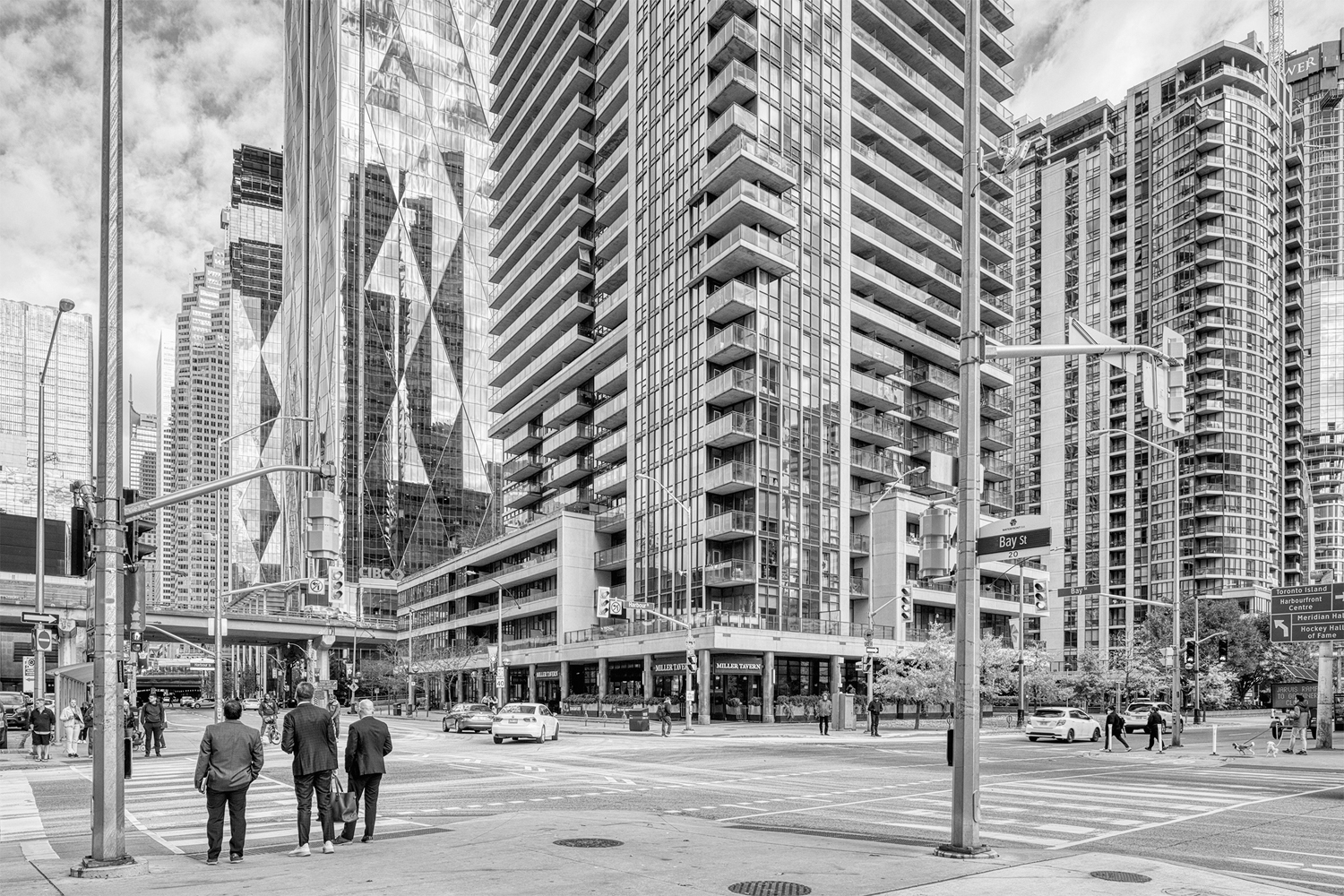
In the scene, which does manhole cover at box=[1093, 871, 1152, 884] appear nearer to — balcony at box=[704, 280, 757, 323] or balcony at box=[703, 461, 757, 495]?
balcony at box=[703, 461, 757, 495]

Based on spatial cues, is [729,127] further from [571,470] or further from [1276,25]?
[1276,25]

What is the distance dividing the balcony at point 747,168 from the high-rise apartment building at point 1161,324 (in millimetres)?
67593

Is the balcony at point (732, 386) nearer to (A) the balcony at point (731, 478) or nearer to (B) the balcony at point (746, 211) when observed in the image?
(A) the balcony at point (731, 478)

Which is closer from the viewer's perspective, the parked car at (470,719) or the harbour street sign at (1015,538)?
the harbour street sign at (1015,538)

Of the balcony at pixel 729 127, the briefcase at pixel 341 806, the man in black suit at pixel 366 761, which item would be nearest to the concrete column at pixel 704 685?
the balcony at pixel 729 127

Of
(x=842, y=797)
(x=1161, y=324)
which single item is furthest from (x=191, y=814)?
(x=1161, y=324)

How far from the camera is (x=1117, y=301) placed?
484ft

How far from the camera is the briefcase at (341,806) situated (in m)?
13.0

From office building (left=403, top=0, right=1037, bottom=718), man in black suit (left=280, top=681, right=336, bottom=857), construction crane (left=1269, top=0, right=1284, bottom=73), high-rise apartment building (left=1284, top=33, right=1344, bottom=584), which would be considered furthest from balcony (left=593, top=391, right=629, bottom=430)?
construction crane (left=1269, top=0, right=1284, bottom=73)

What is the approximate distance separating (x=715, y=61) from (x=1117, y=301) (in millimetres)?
97010

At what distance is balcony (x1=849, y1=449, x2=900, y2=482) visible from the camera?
74688mm

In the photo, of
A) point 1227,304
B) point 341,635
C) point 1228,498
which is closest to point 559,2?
point 341,635

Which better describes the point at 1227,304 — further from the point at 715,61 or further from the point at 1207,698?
the point at 715,61

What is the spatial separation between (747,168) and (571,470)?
31221mm
